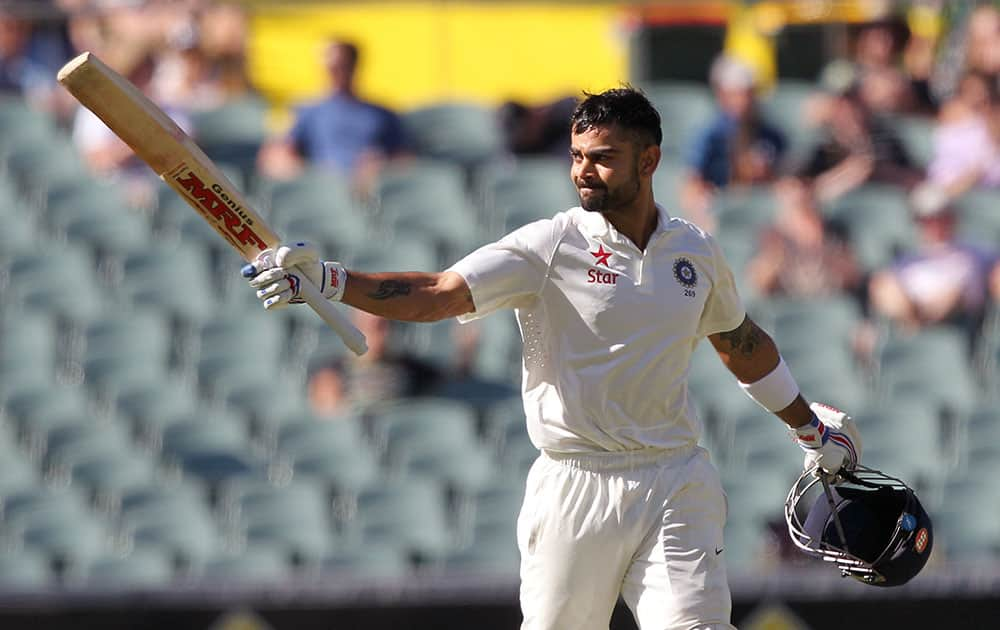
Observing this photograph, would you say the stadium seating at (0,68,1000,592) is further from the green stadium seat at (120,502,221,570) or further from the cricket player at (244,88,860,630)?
the cricket player at (244,88,860,630)

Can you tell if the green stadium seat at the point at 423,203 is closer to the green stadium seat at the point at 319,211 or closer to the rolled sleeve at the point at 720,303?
the green stadium seat at the point at 319,211

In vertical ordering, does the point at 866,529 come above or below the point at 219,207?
below

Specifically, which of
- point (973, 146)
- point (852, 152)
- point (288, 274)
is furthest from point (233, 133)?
point (288, 274)

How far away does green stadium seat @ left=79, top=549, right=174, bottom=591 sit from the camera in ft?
28.0

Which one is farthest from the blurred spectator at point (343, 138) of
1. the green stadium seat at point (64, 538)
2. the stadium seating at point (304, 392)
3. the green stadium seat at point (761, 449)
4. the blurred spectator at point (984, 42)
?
the blurred spectator at point (984, 42)

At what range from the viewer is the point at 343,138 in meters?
10.5

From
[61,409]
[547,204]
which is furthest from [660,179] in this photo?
[61,409]

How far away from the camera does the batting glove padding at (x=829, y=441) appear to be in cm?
555

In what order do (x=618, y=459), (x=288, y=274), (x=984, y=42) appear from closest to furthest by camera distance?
(x=288, y=274)
(x=618, y=459)
(x=984, y=42)

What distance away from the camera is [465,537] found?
878cm

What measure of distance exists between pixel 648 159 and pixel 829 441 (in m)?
1.12

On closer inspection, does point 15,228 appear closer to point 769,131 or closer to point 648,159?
point 769,131

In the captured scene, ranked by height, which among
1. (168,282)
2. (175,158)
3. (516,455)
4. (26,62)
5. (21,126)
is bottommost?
(516,455)

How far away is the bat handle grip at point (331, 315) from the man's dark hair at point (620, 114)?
0.86m
